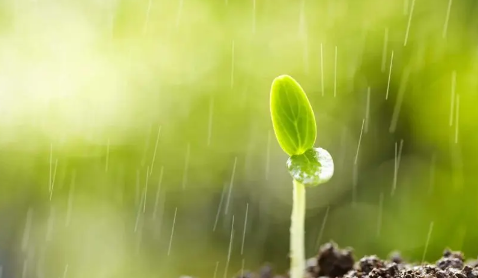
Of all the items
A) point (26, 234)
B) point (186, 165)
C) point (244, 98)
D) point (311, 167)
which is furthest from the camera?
point (26, 234)

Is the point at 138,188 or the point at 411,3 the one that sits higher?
the point at 411,3

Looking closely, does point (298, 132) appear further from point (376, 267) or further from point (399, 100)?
point (399, 100)

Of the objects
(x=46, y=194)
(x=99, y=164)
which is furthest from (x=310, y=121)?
(x=46, y=194)

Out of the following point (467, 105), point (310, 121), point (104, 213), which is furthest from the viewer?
point (104, 213)

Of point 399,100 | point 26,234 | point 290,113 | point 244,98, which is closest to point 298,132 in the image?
point 290,113

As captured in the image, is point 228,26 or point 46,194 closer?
point 228,26

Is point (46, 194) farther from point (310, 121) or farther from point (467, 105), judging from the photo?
point (310, 121)

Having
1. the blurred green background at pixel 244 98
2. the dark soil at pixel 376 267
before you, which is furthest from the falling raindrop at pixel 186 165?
the dark soil at pixel 376 267

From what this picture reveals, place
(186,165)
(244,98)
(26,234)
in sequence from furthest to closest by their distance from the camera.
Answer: (26,234), (186,165), (244,98)
